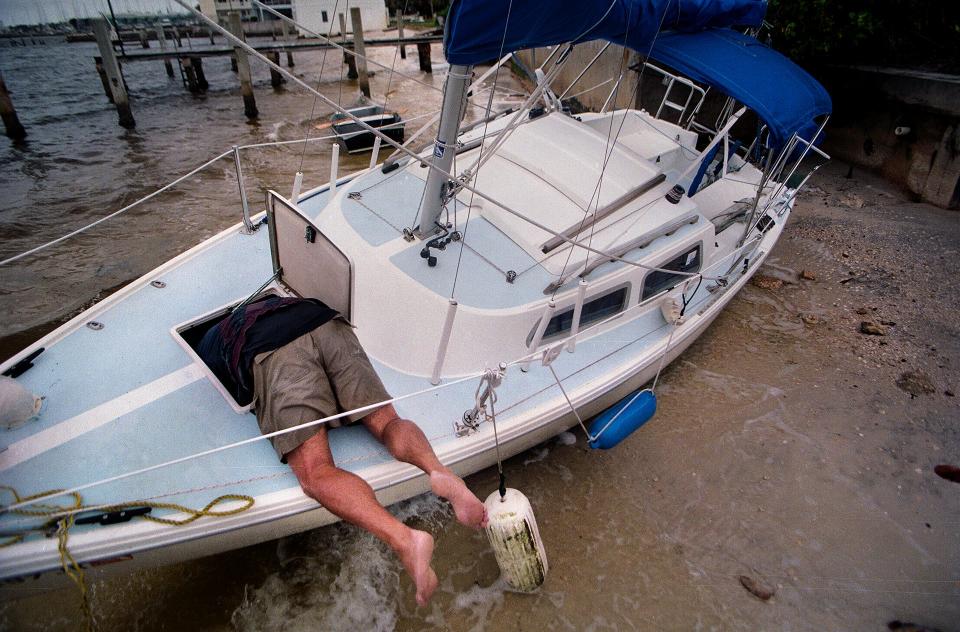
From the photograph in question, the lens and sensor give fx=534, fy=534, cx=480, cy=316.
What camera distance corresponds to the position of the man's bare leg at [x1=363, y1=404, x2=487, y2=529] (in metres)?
2.71

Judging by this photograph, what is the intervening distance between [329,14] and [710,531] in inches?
1211

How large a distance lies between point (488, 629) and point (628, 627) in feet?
2.84

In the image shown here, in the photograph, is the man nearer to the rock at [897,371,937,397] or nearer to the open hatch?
the open hatch

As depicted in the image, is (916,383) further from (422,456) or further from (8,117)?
(8,117)

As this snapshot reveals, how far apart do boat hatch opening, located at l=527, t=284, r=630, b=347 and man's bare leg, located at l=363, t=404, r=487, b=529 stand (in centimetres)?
119

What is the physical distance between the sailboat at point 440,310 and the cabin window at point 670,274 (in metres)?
0.03

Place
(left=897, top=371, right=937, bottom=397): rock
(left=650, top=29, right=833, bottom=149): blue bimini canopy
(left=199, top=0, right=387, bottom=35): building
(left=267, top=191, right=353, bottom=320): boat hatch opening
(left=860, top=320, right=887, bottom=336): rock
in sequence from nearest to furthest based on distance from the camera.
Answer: (left=267, top=191, right=353, bottom=320): boat hatch opening → (left=650, top=29, right=833, bottom=149): blue bimini canopy → (left=897, top=371, right=937, bottom=397): rock → (left=860, top=320, right=887, bottom=336): rock → (left=199, top=0, right=387, bottom=35): building

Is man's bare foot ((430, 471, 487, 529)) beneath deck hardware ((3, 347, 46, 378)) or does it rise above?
beneath

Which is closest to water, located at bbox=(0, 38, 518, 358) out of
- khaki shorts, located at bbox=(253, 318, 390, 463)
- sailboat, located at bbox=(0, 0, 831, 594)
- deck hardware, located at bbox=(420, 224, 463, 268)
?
sailboat, located at bbox=(0, 0, 831, 594)

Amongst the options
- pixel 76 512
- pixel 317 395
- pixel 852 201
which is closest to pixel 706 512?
pixel 317 395

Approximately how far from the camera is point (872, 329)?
5.75 m

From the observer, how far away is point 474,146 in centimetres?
522

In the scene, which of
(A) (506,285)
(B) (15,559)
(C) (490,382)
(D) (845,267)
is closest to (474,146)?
(A) (506,285)

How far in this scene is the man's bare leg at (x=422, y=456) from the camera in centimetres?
271
